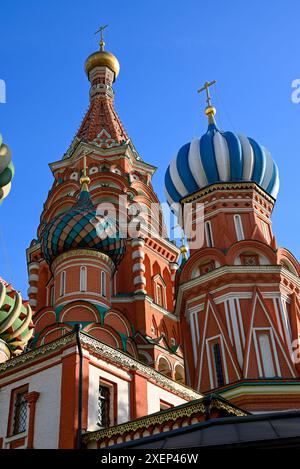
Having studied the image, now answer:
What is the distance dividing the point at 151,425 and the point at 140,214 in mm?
13729

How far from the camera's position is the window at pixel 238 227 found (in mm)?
19250

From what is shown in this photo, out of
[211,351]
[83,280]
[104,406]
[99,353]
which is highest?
[83,280]

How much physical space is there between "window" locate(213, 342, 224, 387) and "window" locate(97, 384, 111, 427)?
5.60 m

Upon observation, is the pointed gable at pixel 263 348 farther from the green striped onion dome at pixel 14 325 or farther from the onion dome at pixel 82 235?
the green striped onion dome at pixel 14 325

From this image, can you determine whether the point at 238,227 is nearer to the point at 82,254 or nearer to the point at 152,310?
the point at 152,310

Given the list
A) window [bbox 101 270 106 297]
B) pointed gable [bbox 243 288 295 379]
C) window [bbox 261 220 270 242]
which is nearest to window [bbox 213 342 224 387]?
pointed gable [bbox 243 288 295 379]

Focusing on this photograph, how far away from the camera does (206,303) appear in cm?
1792

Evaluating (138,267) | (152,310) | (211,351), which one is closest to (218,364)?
(211,351)

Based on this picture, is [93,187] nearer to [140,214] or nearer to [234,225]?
[140,214]

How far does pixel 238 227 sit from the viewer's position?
1953cm

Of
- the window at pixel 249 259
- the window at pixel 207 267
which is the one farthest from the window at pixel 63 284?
the window at pixel 249 259

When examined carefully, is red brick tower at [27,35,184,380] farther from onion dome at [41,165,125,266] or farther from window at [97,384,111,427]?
window at [97,384,111,427]

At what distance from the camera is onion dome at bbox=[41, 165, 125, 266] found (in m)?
17.6

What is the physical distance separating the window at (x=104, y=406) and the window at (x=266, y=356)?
19.2 feet
